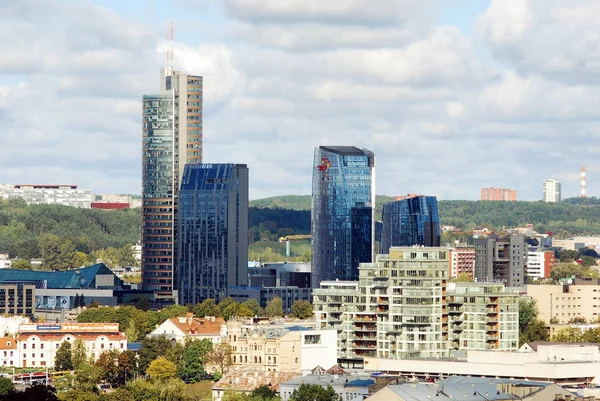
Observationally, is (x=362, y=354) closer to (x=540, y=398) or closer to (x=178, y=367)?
(x=178, y=367)

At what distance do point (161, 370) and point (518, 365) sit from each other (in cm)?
3786

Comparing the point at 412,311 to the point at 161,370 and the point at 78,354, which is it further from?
the point at 78,354

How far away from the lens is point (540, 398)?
130m

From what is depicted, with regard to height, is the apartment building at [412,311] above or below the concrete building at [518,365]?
above

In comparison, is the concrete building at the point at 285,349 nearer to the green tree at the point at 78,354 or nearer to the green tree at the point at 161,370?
the green tree at the point at 161,370

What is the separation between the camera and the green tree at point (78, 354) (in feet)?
606

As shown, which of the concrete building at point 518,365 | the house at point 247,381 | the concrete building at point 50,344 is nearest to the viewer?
the concrete building at point 518,365

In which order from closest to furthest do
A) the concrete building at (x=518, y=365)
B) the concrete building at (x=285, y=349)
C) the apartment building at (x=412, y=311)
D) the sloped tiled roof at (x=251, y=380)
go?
1. the concrete building at (x=518, y=365)
2. the sloped tiled roof at (x=251, y=380)
3. the apartment building at (x=412, y=311)
4. the concrete building at (x=285, y=349)

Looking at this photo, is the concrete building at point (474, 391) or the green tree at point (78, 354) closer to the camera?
the concrete building at point (474, 391)

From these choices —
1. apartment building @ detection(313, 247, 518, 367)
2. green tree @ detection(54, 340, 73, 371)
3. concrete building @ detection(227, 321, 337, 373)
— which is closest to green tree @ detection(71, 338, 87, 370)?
green tree @ detection(54, 340, 73, 371)

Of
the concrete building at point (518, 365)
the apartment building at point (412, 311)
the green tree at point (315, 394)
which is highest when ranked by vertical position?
the apartment building at point (412, 311)

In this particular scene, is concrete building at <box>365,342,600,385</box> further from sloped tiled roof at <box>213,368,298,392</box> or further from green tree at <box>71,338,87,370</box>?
green tree at <box>71,338,87,370</box>

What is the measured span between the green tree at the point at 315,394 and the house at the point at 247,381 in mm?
8999

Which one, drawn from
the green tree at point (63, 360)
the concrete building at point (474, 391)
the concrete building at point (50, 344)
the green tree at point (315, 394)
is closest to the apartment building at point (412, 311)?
the green tree at point (315, 394)
